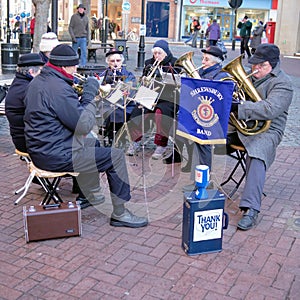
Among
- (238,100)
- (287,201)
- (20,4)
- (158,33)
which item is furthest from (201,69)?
(20,4)

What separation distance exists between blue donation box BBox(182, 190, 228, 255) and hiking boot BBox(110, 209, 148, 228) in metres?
0.60

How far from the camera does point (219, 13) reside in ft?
117

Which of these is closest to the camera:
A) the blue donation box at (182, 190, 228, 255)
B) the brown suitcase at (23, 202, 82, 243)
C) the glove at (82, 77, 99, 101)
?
the blue donation box at (182, 190, 228, 255)

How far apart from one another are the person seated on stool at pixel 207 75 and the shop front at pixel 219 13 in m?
30.4

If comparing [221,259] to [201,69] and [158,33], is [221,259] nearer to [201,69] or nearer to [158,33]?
[201,69]

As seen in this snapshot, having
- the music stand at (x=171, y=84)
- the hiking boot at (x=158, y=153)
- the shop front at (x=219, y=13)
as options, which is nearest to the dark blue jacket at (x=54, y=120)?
the music stand at (x=171, y=84)

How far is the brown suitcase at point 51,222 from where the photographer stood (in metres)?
4.18

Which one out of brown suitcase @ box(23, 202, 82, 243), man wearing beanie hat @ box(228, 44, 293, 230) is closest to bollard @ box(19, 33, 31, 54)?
man wearing beanie hat @ box(228, 44, 293, 230)

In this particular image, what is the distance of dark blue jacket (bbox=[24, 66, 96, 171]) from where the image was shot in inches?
164

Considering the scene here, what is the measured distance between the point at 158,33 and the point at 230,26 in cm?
517

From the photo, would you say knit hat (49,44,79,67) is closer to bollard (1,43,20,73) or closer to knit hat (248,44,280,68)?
knit hat (248,44,280,68)

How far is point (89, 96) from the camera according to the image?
4.49m

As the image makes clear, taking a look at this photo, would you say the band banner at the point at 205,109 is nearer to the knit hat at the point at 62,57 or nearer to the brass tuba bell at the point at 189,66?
the brass tuba bell at the point at 189,66

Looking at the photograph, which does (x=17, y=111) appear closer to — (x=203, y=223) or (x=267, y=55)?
(x=203, y=223)
